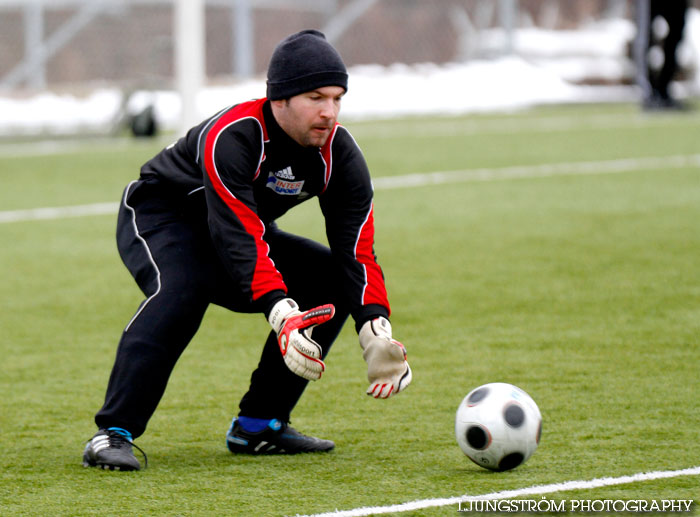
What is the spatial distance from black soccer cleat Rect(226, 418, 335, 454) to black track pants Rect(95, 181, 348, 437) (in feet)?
0.19

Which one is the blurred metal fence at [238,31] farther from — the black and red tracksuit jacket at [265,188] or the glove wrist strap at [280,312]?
the glove wrist strap at [280,312]

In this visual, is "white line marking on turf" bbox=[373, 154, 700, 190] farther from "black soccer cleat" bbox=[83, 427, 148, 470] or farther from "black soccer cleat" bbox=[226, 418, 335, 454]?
"black soccer cleat" bbox=[83, 427, 148, 470]

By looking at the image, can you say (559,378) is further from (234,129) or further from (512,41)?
(512,41)

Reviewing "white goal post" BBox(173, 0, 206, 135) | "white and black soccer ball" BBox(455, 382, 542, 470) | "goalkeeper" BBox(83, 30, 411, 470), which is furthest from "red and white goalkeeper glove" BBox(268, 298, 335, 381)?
"white goal post" BBox(173, 0, 206, 135)

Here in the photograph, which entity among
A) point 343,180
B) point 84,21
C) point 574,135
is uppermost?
point 343,180

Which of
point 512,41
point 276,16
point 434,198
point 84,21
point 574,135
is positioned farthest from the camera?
point 512,41

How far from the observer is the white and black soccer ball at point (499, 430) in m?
4.12

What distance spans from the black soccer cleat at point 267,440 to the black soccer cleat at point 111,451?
40 cm

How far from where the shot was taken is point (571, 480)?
13.3 feet

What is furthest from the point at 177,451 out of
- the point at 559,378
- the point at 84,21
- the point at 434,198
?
the point at 84,21

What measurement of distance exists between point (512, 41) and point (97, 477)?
20.3m

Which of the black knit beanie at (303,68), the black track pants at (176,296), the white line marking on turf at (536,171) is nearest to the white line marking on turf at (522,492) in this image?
the black track pants at (176,296)

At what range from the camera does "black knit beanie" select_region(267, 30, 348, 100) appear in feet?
13.5

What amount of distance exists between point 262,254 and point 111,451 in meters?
0.79
